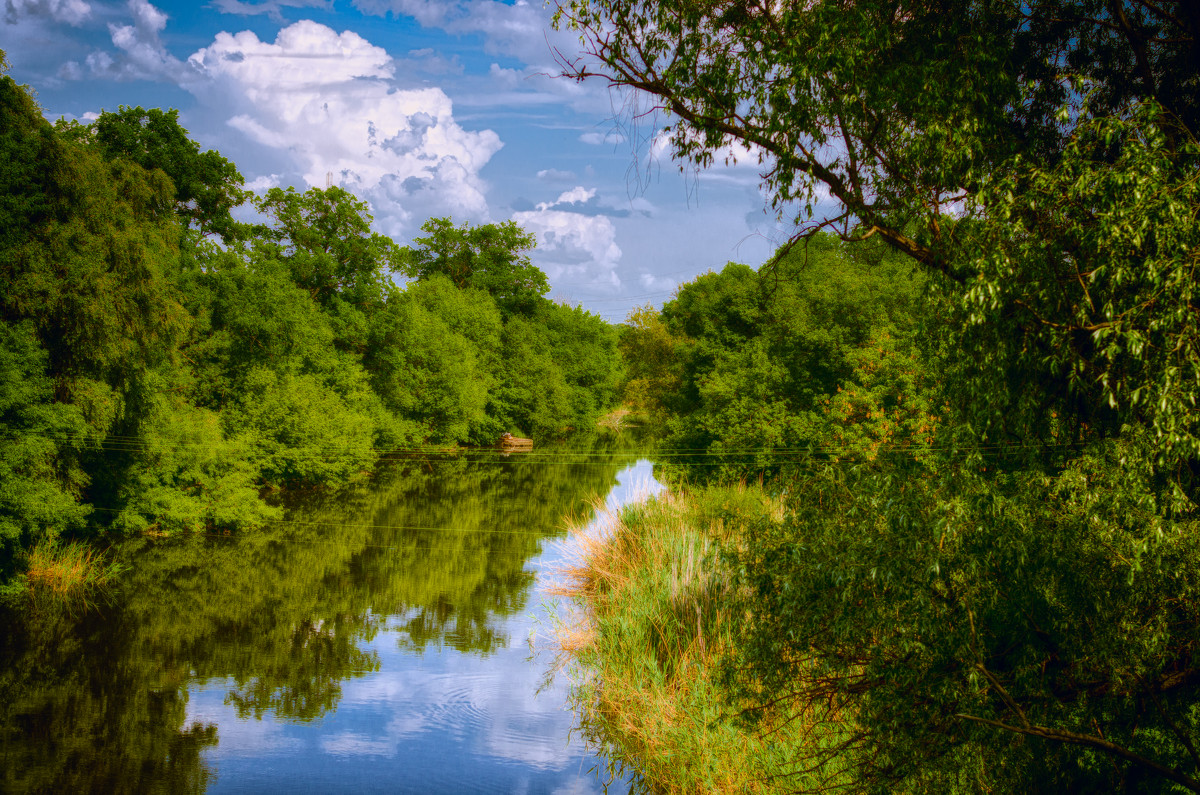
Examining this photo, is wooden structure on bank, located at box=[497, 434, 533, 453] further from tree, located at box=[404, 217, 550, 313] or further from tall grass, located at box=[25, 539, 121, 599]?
tall grass, located at box=[25, 539, 121, 599]

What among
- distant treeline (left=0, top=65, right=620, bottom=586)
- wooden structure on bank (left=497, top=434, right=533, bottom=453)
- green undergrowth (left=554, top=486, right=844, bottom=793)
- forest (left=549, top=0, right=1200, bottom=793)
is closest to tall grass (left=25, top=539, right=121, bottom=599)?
distant treeline (left=0, top=65, right=620, bottom=586)

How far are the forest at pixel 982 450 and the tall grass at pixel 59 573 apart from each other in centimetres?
1296

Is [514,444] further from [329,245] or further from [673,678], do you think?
[673,678]

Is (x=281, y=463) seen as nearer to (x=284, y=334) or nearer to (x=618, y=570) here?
(x=284, y=334)

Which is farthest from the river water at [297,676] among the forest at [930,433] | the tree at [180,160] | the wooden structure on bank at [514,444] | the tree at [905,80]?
the wooden structure on bank at [514,444]

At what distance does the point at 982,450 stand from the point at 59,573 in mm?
17834

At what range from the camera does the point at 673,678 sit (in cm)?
1023

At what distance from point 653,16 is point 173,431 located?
16.0 meters

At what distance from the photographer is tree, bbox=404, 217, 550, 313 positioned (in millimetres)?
55750

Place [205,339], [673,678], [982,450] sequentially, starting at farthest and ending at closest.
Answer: [205,339] → [673,678] → [982,450]

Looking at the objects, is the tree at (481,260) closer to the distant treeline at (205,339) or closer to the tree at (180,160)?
the distant treeline at (205,339)

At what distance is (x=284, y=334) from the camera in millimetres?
30000

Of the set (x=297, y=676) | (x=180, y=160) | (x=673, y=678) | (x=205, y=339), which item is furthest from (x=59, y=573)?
(x=180, y=160)

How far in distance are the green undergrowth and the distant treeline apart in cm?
1071
